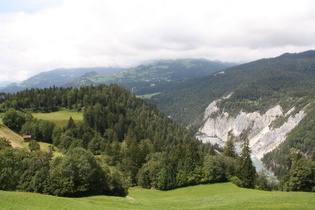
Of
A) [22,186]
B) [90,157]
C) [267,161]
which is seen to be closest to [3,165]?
[22,186]

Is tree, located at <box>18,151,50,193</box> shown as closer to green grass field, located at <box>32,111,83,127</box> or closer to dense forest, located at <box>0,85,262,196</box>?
dense forest, located at <box>0,85,262,196</box>

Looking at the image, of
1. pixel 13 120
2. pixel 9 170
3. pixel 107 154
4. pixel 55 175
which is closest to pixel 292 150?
pixel 107 154

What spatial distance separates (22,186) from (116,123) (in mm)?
68898

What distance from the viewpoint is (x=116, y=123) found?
11162 cm

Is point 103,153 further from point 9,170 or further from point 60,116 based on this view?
point 9,170

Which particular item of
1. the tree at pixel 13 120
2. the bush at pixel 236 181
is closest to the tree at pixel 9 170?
the bush at pixel 236 181

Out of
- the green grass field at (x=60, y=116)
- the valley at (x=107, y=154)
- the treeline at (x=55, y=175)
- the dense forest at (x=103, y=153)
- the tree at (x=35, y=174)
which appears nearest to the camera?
the treeline at (x=55, y=175)

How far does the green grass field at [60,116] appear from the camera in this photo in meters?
105

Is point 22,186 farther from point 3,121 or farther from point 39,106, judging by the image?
point 39,106

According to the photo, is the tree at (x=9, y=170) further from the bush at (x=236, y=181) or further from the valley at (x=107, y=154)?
the bush at (x=236, y=181)

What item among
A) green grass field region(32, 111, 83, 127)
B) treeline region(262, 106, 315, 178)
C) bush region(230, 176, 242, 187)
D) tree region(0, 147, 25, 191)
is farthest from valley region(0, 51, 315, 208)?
treeline region(262, 106, 315, 178)

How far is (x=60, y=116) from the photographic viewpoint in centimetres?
11612

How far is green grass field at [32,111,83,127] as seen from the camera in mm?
104875

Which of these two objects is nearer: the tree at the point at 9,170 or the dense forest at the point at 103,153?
the tree at the point at 9,170
